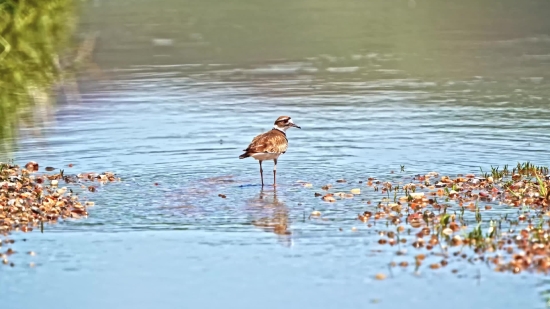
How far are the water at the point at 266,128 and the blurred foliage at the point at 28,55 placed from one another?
1261 mm

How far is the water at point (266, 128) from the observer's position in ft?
47.1

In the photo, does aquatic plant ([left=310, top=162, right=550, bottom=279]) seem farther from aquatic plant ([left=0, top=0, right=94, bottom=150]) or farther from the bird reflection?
aquatic plant ([left=0, top=0, right=94, bottom=150])

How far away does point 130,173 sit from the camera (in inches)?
861

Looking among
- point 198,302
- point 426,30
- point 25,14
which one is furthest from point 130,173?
point 426,30

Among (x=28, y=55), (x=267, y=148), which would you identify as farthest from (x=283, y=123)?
(x=28, y=55)

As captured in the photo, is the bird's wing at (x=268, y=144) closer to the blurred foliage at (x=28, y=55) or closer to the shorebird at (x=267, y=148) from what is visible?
the shorebird at (x=267, y=148)

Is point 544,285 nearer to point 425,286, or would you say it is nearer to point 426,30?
point 425,286

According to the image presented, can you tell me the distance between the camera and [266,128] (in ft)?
88.1

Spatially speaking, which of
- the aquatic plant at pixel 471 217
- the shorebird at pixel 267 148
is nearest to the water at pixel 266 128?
the aquatic plant at pixel 471 217

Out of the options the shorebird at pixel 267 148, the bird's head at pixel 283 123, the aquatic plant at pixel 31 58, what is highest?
Result: the aquatic plant at pixel 31 58

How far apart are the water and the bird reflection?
60 millimetres

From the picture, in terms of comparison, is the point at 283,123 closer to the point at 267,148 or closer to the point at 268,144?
the point at 268,144

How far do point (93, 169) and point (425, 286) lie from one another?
10158mm

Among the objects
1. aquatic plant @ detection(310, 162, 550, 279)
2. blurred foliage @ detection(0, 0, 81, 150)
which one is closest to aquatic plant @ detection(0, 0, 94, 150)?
blurred foliage @ detection(0, 0, 81, 150)
